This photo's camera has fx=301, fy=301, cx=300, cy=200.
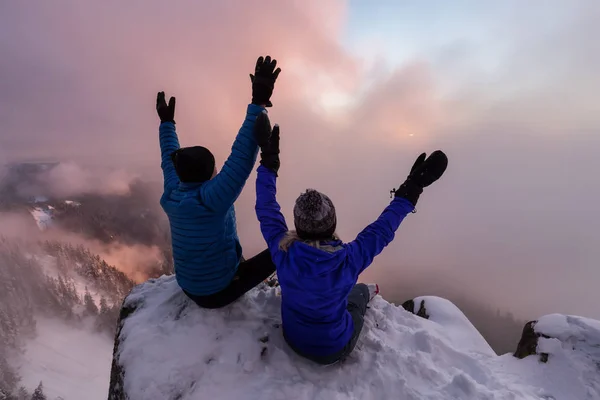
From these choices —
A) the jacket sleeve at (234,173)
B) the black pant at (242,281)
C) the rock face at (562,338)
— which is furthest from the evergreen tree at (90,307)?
the rock face at (562,338)

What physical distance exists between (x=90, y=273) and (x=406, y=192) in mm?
151185

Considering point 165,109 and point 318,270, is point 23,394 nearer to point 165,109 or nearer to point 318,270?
point 165,109

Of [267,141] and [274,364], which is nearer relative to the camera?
[267,141]

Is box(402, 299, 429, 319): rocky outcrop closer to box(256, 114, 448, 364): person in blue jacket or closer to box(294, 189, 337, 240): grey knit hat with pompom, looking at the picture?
box(256, 114, 448, 364): person in blue jacket

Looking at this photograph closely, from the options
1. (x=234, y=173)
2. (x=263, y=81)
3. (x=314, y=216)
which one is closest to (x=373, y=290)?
(x=314, y=216)

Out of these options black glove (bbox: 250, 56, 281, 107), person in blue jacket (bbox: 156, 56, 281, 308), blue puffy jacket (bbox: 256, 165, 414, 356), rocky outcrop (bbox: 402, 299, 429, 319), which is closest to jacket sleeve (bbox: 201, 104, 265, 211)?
person in blue jacket (bbox: 156, 56, 281, 308)

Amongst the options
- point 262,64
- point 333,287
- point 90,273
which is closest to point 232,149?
point 262,64

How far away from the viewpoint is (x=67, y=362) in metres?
77.6

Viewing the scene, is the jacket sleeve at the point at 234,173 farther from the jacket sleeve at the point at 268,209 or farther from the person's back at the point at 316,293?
the person's back at the point at 316,293

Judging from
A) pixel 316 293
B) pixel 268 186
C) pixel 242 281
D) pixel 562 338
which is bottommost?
pixel 562 338

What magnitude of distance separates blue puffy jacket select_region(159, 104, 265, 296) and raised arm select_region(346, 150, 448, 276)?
1.77 metres

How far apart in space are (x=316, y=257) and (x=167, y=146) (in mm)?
3757

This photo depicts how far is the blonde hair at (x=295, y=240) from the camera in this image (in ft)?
10.9

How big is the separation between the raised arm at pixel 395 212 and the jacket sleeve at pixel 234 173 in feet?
5.53
